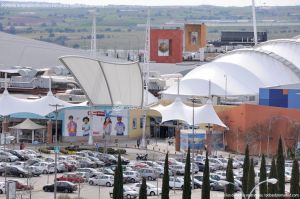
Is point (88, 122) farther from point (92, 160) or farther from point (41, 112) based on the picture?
point (92, 160)

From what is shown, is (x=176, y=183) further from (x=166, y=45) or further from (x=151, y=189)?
(x=166, y=45)

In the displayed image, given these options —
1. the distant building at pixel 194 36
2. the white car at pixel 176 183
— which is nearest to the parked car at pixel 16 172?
the white car at pixel 176 183

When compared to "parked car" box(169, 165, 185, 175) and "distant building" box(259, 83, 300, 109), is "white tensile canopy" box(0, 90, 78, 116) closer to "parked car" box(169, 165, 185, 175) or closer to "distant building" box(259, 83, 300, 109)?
"distant building" box(259, 83, 300, 109)

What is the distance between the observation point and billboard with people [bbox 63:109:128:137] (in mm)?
73812

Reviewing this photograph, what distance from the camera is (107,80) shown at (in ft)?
250

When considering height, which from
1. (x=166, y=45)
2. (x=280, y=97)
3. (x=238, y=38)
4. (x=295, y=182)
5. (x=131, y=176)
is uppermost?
(x=238, y=38)

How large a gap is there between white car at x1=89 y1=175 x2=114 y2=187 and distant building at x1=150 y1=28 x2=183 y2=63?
190 feet

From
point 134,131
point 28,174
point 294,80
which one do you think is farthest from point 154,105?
point 28,174

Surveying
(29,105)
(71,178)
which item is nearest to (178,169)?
(71,178)

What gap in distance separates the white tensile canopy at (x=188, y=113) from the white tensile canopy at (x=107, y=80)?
2.76m

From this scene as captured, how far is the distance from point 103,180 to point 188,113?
59.9 ft

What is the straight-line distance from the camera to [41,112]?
239 ft

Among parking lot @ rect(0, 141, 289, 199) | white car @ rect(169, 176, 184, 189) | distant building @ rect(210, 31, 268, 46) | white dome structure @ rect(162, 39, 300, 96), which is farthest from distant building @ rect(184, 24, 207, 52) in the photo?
white car @ rect(169, 176, 184, 189)

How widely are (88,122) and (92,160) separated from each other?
11984 mm
